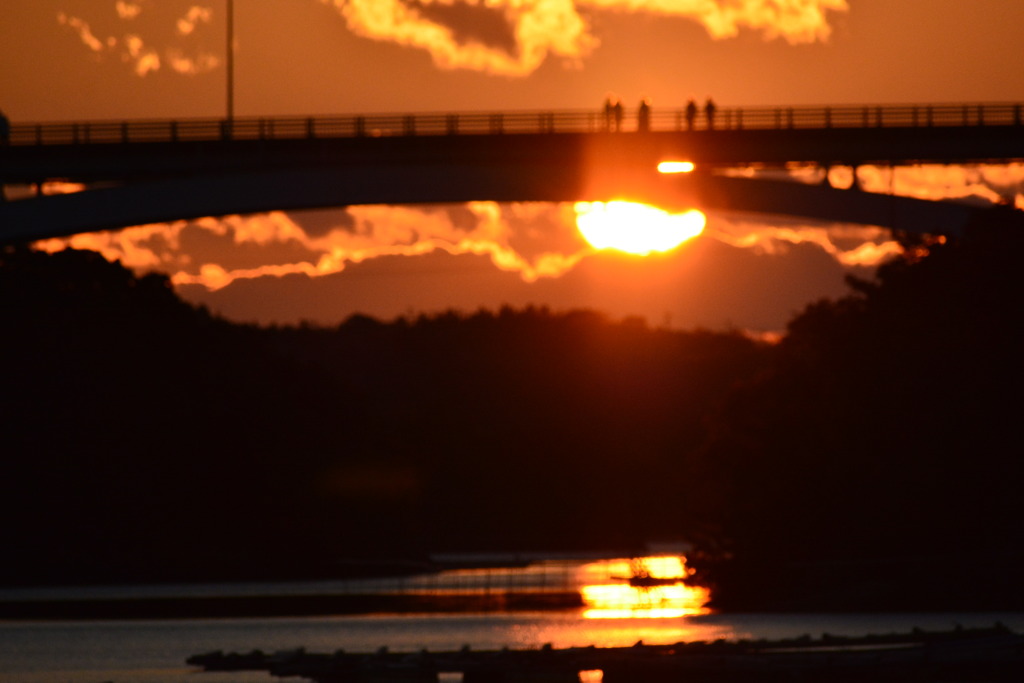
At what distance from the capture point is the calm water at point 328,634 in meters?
38.8

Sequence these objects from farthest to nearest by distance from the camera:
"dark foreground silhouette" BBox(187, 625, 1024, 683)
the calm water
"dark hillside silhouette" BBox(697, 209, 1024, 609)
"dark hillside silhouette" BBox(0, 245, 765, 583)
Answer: "dark hillside silhouette" BBox(0, 245, 765, 583), "dark hillside silhouette" BBox(697, 209, 1024, 609), the calm water, "dark foreground silhouette" BBox(187, 625, 1024, 683)

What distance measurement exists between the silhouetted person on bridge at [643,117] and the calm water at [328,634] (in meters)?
13.1

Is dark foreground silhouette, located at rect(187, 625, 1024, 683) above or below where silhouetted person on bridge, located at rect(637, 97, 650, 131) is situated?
below

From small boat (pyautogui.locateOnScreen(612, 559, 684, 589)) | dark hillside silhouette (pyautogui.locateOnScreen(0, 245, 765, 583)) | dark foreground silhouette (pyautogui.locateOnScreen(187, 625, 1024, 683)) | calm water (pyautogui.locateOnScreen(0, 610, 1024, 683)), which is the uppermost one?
dark hillside silhouette (pyautogui.locateOnScreen(0, 245, 765, 583))

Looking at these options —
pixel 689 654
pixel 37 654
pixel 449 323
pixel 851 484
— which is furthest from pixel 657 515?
pixel 689 654

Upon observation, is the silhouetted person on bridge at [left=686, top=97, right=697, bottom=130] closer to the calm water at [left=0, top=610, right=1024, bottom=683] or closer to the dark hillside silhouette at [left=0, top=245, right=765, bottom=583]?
the calm water at [left=0, top=610, right=1024, bottom=683]

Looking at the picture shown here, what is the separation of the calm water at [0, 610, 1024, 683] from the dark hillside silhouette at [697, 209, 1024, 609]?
1256 mm

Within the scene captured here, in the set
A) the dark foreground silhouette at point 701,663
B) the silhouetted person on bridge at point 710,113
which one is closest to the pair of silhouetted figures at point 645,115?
the silhouetted person on bridge at point 710,113

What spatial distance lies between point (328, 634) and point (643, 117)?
15.9 metres

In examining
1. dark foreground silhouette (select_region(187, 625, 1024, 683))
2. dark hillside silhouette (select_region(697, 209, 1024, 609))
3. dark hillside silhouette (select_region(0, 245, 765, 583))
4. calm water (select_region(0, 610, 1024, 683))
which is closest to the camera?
dark foreground silhouette (select_region(187, 625, 1024, 683))

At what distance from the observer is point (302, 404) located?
8912cm

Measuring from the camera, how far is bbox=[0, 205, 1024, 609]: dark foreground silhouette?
1919 inches

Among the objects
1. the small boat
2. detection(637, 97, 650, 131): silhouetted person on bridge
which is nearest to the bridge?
detection(637, 97, 650, 131): silhouetted person on bridge

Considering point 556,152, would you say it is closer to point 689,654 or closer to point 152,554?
point 689,654
